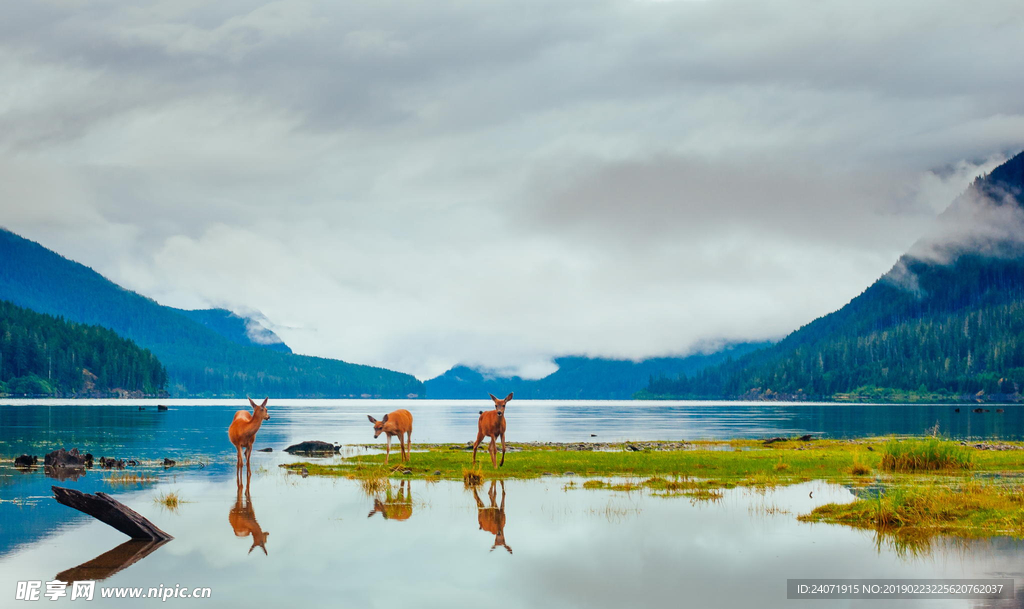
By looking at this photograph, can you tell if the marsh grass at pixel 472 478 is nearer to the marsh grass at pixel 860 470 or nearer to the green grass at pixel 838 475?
the green grass at pixel 838 475

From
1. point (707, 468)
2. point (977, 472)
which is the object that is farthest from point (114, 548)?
point (977, 472)

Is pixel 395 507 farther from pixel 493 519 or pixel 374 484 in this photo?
pixel 374 484

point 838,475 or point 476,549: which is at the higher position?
point 476,549

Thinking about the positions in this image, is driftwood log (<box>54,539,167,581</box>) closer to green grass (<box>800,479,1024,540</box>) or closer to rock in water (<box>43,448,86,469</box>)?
green grass (<box>800,479,1024,540</box>)

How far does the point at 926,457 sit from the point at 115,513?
35.5 metres

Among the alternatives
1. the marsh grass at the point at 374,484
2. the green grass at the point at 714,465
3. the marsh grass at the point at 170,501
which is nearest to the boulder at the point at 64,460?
the green grass at the point at 714,465

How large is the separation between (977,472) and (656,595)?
29.4m

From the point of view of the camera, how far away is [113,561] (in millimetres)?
18906

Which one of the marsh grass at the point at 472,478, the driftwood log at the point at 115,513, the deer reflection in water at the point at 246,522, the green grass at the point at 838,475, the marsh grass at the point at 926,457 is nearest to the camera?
the driftwood log at the point at 115,513

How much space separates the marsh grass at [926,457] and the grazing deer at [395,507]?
79.0 ft

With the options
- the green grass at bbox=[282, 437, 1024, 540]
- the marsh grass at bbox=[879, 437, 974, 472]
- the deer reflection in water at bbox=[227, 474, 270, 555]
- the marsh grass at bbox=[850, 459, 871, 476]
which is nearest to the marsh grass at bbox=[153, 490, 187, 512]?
the deer reflection in water at bbox=[227, 474, 270, 555]

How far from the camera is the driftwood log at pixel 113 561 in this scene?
57.7ft

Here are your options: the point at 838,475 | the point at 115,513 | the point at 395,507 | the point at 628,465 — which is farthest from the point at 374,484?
the point at 838,475

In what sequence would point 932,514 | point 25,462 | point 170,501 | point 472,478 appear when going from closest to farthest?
point 932,514, point 170,501, point 472,478, point 25,462
